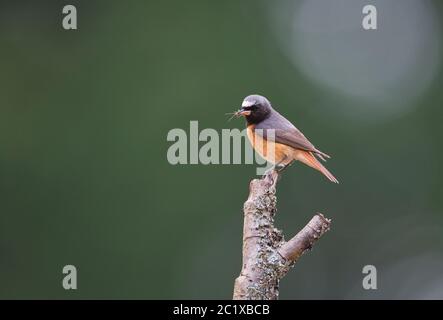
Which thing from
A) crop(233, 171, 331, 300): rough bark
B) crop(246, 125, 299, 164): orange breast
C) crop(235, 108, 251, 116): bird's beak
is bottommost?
crop(233, 171, 331, 300): rough bark

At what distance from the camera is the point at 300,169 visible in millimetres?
12344

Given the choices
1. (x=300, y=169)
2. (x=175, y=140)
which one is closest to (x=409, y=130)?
(x=300, y=169)

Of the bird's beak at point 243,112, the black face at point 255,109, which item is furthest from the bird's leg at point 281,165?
the bird's beak at point 243,112

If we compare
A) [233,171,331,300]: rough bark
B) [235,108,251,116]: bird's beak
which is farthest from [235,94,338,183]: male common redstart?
[233,171,331,300]: rough bark

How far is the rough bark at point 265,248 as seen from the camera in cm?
438

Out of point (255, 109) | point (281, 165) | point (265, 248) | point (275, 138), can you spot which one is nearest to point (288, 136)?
point (275, 138)

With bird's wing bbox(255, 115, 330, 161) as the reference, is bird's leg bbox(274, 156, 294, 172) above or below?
below

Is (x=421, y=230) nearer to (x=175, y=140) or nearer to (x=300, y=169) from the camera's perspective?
(x=300, y=169)

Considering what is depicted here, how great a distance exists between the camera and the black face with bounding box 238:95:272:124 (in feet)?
25.2

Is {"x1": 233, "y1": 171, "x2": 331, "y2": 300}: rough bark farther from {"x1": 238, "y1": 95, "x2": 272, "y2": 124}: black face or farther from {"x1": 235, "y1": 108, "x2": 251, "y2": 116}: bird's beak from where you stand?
{"x1": 238, "y1": 95, "x2": 272, "y2": 124}: black face

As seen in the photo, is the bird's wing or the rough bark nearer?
the rough bark

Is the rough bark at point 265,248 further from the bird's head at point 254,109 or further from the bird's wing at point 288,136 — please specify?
the bird's head at point 254,109

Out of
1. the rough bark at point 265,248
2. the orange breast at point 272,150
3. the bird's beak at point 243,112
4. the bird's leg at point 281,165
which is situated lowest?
the rough bark at point 265,248

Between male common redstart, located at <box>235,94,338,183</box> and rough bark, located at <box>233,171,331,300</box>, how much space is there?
8.13 ft
